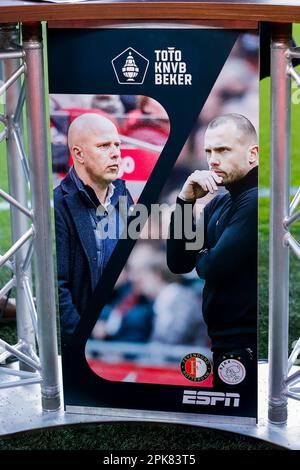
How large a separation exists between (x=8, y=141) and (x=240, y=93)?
1.38 m

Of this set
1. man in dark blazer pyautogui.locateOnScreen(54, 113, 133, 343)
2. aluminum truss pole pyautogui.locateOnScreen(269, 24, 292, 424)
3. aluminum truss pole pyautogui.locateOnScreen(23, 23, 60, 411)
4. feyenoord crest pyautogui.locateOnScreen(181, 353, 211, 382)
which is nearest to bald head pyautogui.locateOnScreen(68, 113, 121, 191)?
man in dark blazer pyautogui.locateOnScreen(54, 113, 133, 343)

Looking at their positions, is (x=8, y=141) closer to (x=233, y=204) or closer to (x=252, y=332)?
(x=233, y=204)

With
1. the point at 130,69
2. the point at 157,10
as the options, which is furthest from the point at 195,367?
the point at 157,10

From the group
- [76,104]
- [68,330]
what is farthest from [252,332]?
[76,104]

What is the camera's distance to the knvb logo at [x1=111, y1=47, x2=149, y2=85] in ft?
13.9

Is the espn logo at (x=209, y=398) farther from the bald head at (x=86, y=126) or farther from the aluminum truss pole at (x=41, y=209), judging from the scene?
the bald head at (x=86, y=126)

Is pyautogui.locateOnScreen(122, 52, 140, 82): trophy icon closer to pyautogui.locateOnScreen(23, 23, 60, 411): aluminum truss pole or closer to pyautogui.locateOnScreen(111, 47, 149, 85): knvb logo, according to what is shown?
pyautogui.locateOnScreen(111, 47, 149, 85): knvb logo

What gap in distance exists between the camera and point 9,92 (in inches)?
191

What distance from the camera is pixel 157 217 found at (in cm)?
447

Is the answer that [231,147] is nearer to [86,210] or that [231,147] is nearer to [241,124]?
[241,124]

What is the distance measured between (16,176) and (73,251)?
664 millimetres

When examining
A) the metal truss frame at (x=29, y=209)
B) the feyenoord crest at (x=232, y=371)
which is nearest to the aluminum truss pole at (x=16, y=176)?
Answer: the metal truss frame at (x=29, y=209)

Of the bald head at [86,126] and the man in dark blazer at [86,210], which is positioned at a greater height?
the bald head at [86,126]

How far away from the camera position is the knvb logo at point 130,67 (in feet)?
13.9
